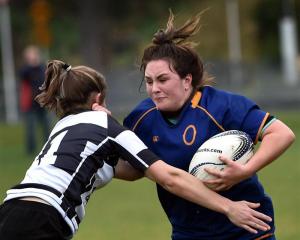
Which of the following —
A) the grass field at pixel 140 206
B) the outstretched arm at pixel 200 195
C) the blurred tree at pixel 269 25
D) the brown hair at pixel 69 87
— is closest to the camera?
the outstretched arm at pixel 200 195

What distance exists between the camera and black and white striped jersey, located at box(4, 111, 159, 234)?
4527mm

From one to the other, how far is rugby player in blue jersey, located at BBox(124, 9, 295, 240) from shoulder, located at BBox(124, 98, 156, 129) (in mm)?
29

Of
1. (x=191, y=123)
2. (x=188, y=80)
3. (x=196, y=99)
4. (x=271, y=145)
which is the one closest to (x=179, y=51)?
(x=188, y=80)

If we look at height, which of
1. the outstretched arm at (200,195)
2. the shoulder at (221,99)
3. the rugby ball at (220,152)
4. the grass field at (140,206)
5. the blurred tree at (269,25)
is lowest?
the blurred tree at (269,25)

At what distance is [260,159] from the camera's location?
475 centimetres

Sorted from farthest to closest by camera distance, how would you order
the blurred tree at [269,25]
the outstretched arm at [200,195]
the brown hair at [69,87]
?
the blurred tree at [269,25]
the brown hair at [69,87]
the outstretched arm at [200,195]

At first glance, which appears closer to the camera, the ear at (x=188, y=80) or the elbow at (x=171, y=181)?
the elbow at (x=171, y=181)

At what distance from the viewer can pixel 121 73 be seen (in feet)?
104

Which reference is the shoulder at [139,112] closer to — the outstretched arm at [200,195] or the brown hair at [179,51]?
the brown hair at [179,51]

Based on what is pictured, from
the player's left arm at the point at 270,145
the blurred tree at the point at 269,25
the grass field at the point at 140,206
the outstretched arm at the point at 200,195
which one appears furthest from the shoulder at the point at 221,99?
the blurred tree at the point at 269,25

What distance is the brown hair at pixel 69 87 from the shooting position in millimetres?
4812

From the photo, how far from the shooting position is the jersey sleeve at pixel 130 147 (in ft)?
15.4

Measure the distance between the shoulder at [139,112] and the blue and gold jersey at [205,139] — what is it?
0.09 meters

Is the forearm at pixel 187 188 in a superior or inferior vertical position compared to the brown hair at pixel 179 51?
inferior
